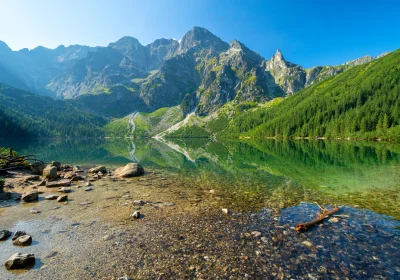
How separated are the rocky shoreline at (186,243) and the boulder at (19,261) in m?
0.11

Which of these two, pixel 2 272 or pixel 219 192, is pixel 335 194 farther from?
pixel 2 272

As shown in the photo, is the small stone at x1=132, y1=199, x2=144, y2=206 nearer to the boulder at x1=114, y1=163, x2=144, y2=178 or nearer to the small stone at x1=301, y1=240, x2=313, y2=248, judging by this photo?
the small stone at x1=301, y1=240, x2=313, y2=248

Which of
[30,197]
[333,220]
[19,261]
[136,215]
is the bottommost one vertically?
[333,220]

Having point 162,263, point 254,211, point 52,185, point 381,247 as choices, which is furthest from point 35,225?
point 381,247

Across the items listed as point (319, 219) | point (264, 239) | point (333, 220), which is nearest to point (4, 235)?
point (264, 239)

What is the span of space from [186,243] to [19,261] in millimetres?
7676

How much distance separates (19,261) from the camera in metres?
9.34

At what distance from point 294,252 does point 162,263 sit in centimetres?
662

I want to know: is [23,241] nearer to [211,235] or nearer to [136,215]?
[136,215]

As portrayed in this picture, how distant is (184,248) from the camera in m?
11.2

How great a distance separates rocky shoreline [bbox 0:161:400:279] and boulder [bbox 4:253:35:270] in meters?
0.11

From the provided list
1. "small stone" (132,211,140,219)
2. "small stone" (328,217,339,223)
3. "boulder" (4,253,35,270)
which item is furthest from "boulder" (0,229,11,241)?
"small stone" (328,217,339,223)

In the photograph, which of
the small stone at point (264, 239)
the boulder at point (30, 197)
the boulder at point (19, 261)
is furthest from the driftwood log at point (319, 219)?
the boulder at point (30, 197)

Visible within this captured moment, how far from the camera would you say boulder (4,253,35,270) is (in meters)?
9.25
